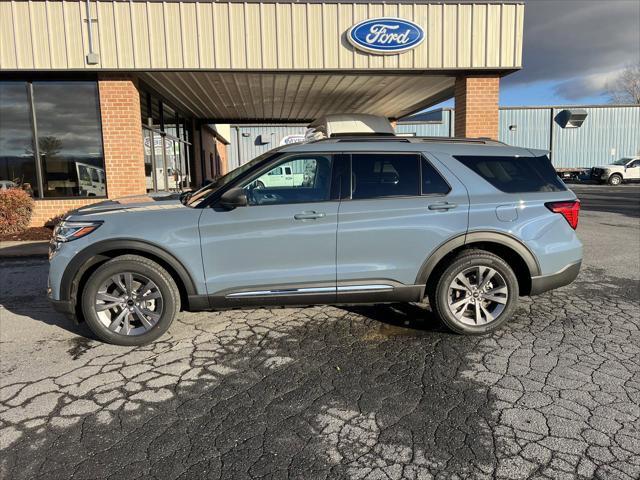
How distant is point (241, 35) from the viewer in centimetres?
898

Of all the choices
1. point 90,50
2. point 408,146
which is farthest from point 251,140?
point 408,146

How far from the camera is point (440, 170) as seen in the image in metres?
4.27

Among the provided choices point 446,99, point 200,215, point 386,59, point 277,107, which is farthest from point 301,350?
point 277,107

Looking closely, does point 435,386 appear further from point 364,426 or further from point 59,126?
point 59,126

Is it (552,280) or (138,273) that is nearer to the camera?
(138,273)

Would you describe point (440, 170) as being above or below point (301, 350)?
above

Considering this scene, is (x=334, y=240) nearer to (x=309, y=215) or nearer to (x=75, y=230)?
(x=309, y=215)

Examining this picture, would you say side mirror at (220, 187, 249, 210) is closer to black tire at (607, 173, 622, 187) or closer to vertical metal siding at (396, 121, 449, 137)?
vertical metal siding at (396, 121, 449, 137)

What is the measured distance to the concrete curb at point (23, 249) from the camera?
314 inches

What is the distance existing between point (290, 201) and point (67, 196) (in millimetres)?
7696

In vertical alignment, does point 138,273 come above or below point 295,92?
below

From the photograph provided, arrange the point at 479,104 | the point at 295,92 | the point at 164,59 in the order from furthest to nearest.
Answer: the point at 295,92
the point at 479,104
the point at 164,59

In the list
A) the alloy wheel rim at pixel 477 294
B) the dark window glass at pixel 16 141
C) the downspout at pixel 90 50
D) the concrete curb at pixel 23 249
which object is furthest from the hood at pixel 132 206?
the dark window glass at pixel 16 141

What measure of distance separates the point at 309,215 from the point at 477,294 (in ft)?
5.52
